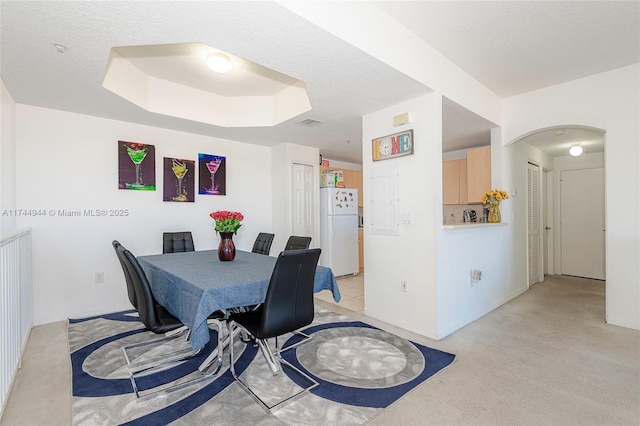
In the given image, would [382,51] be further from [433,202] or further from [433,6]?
[433,202]

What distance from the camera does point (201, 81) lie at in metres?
3.57

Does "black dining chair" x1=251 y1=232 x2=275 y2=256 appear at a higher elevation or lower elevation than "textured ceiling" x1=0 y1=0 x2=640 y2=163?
lower

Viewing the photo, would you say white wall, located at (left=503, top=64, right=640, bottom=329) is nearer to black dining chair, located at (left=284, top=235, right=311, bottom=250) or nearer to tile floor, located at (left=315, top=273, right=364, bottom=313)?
tile floor, located at (left=315, top=273, right=364, bottom=313)

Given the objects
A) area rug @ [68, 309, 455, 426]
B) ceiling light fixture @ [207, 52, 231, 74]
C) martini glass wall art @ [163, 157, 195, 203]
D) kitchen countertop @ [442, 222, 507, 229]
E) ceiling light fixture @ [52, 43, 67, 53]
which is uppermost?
ceiling light fixture @ [207, 52, 231, 74]

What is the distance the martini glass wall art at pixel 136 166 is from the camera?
12.5 feet

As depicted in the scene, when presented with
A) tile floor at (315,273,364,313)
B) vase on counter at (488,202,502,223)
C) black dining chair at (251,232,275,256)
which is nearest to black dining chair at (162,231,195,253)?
black dining chair at (251,232,275,256)

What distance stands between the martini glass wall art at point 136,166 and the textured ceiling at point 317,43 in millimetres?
380

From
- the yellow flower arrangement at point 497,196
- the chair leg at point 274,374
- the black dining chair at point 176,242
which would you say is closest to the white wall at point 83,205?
the black dining chair at point 176,242

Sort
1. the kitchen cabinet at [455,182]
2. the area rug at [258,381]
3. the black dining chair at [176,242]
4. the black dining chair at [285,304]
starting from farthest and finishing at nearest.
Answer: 1. the kitchen cabinet at [455,182]
2. the black dining chair at [176,242]
3. the black dining chair at [285,304]
4. the area rug at [258,381]

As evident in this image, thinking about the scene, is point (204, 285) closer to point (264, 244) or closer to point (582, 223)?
point (264, 244)

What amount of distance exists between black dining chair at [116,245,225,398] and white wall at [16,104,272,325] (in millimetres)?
1478

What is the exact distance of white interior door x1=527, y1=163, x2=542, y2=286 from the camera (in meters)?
4.82

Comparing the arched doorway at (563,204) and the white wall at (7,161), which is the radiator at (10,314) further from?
the arched doorway at (563,204)

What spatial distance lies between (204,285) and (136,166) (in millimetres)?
2733
